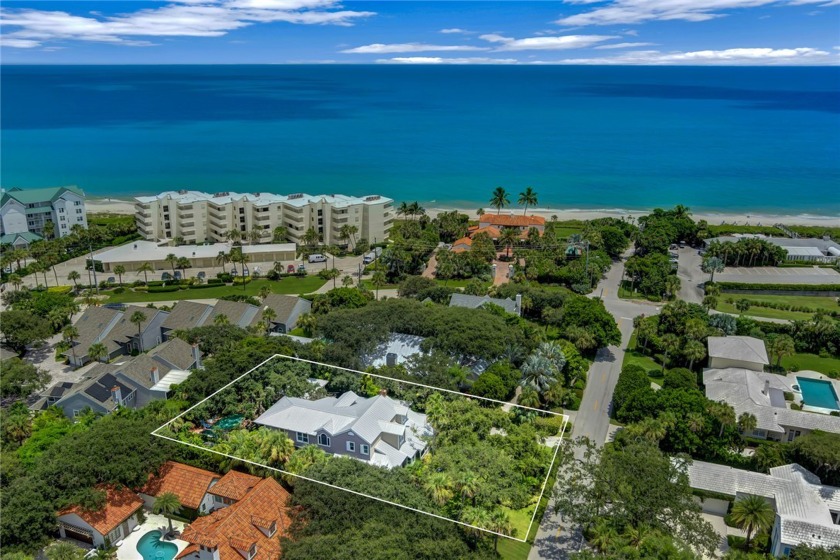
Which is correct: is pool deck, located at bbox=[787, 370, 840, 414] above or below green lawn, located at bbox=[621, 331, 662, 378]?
above

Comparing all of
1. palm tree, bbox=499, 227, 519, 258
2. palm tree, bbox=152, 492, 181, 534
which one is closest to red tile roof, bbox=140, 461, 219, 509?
palm tree, bbox=152, 492, 181, 534

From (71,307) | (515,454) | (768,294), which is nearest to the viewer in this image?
(515,454)

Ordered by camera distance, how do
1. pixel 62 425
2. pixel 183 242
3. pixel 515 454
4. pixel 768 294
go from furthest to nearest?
pixel 183 242
pixel 768 294
pixel 62 425
pixel 515 454

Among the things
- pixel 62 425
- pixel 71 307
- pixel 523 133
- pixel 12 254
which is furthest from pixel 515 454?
pixel 523 133

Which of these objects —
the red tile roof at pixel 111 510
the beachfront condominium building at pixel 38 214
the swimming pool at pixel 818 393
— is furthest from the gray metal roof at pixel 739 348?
the beachfront condominium building at pixel 38 214

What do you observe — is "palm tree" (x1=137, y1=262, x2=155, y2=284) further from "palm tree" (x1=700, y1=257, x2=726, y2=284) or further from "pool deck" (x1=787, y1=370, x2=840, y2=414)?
"pool deck" (x1=787, y1=370, x2=840, y2=414)

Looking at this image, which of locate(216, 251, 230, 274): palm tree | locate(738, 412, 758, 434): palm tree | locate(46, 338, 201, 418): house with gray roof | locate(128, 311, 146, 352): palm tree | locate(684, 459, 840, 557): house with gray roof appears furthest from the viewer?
locate(216, 251, 230, 274): palm tree

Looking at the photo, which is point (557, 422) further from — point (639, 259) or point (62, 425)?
point (639, 259)
